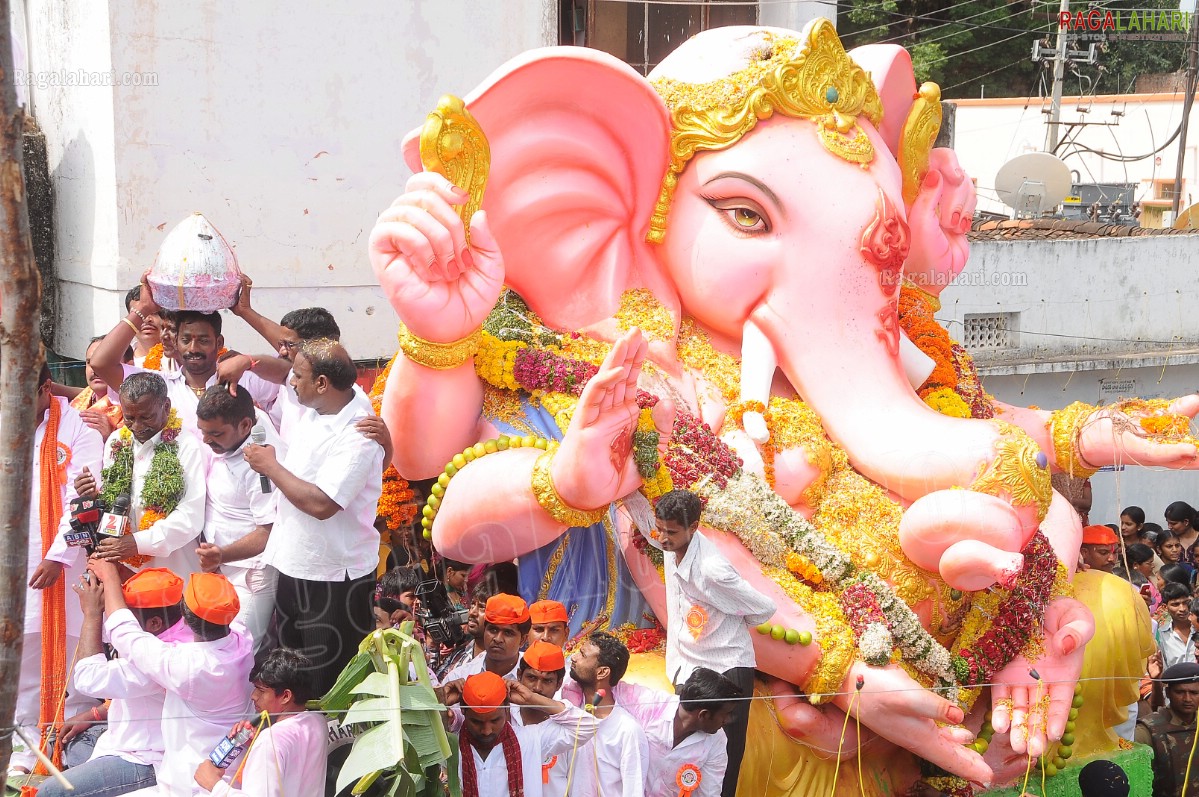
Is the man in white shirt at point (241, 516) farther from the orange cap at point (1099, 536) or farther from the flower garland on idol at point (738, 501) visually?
the orange cap at point (1099, 536)

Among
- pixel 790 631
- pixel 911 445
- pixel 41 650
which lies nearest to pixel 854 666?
pixel 790 631

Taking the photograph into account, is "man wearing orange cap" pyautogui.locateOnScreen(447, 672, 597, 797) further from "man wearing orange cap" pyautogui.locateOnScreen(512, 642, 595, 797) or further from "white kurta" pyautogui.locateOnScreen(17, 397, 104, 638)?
"white kurta" pyautogui.locateOnScreen(17, 397, 104, 638)

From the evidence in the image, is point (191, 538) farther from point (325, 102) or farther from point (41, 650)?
point (325, 102)

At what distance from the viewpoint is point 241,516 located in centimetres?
507

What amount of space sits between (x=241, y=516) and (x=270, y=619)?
1.19 ft

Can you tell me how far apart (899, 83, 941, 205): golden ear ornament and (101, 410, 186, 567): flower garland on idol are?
305cm

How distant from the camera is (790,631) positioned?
5.04m

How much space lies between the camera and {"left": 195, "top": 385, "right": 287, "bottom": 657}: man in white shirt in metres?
4.98

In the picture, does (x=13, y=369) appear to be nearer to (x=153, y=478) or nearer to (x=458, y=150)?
(x=153, y=478)

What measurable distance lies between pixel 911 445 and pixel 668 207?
127 cm

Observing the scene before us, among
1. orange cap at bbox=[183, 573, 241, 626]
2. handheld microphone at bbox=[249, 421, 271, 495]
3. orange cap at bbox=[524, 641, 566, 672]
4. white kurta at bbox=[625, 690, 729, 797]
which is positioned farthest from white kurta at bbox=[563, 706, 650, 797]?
handheld microphone at bbox=[249, 421, 271, 495]

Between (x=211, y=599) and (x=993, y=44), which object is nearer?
(x=211, y=599)

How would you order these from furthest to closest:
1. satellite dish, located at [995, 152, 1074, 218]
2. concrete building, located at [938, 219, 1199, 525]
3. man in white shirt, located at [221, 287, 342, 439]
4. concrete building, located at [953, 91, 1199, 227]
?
concrete building, located at [953, 91, 1199, 227]
satellite dish, located at [995, 152, 1074, 218]
concrete building, located at [938, 219, 1199, 525]
man in white shirt, located at [221, 287, 342, 439]

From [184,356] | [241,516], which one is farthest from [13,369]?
[184,356]
